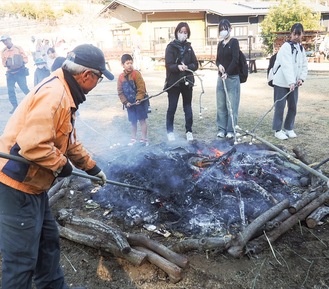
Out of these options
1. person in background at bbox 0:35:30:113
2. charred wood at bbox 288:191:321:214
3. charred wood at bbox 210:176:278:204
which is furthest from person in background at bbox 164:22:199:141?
person in background at bbox 0:35:30:113

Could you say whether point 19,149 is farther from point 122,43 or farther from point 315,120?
point 122,43

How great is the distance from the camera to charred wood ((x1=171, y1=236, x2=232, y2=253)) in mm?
3074

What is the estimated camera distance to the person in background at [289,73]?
19.5 ft

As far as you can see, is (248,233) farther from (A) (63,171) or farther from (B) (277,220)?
(A) (63,171)

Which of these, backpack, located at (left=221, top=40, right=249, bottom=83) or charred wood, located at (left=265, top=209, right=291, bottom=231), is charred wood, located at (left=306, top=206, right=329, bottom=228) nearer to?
charred wood, located at (left=265, top=209, right=291, bottom=231)

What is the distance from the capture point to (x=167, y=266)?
2.83 meters

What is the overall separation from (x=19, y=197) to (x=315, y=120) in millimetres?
7336

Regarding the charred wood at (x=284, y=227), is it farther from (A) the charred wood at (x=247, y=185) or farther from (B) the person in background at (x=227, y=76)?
(B) the person in background at (x=227, y=76)

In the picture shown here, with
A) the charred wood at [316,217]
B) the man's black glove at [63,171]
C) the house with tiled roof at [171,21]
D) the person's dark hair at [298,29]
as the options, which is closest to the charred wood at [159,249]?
the man's black glove at [63,171]

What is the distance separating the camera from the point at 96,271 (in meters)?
3.05

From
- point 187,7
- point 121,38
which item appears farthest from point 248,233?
point 121,38

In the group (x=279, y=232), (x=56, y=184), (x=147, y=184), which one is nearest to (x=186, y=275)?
(x=279, y=232)

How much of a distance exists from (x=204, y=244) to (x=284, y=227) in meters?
0.93

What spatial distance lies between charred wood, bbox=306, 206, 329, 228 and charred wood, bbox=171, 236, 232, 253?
1018mm
